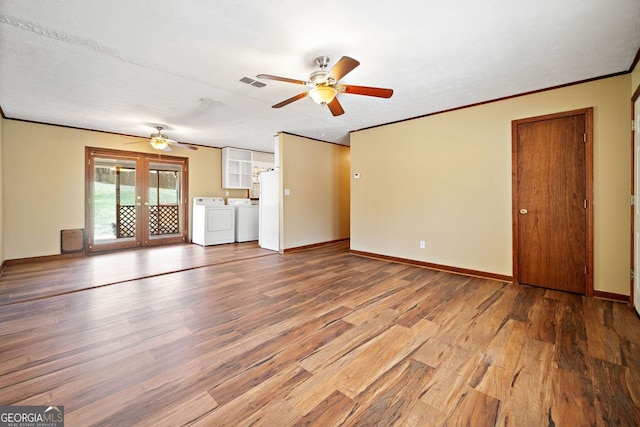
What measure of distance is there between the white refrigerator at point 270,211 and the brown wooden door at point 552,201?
3.94 metres

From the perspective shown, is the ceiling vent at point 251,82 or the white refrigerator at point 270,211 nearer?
the ceiling vent at point 251,82

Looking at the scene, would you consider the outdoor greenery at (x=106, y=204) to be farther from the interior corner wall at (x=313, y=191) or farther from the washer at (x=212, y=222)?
the interior corner wall at (x=313, y=191)

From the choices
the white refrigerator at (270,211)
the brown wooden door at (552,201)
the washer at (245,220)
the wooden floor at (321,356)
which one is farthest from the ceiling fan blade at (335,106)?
the washer at (245,220)

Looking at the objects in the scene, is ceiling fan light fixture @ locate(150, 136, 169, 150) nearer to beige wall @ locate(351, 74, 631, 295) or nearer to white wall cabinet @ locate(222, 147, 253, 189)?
white wall cabinet @ locate(222, 147, 253, 189)

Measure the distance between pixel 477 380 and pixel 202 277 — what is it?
331 cm

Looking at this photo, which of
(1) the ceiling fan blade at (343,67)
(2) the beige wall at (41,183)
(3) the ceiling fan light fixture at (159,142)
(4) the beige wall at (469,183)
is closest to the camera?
(1) the ceiling fan blade at (343,67)

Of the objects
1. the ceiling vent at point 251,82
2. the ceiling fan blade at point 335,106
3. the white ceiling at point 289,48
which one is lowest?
the ceiling fan blade at point 335,106

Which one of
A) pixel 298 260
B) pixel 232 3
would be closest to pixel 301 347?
pixel 232 3

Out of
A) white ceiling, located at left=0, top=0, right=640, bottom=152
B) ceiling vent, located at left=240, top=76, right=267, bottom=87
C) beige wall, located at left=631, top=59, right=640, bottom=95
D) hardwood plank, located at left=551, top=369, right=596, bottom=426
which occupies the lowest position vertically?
hardwood plank, located at left=551, top=369, right=596, bottom=426

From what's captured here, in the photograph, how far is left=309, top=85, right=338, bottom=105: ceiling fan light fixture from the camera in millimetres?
2551

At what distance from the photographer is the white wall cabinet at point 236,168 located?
703 cm

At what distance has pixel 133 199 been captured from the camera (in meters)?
5.85

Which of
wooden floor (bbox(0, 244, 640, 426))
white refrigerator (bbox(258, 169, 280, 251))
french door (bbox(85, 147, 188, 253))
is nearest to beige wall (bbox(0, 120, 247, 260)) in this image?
french door (bbox(85, 147, 188, 253))

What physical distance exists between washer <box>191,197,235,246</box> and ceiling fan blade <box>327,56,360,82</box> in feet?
15.9
